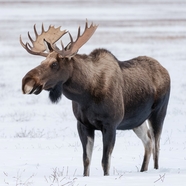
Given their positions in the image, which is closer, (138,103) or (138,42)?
(138,103)

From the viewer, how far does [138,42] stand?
103 ft

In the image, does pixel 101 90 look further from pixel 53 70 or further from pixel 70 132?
pixel 70 132

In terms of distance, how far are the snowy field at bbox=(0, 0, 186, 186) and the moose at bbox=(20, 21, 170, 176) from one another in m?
0.58

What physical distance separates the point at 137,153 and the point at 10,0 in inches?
2370

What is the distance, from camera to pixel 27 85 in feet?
23.6

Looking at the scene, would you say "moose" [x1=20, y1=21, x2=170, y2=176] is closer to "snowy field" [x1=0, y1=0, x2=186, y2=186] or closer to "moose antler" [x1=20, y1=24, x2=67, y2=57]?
"moose antler" [x1=20, y1=24, x2=67, y2=57]

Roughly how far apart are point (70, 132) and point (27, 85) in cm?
614

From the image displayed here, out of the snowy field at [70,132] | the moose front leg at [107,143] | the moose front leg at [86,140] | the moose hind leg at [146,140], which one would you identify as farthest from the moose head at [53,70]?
the moose hind leg at [146,140]

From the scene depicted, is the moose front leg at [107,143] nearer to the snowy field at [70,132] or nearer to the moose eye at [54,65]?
the snowy field at [70,132]

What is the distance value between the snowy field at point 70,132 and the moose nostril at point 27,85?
0.94 m

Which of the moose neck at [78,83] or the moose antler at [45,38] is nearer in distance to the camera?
the moose neck at [78,83]

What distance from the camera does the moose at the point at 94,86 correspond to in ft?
25.0

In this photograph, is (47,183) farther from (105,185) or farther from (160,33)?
(160,33)

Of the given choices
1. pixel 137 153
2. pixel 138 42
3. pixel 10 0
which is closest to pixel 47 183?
pixel 137 153
